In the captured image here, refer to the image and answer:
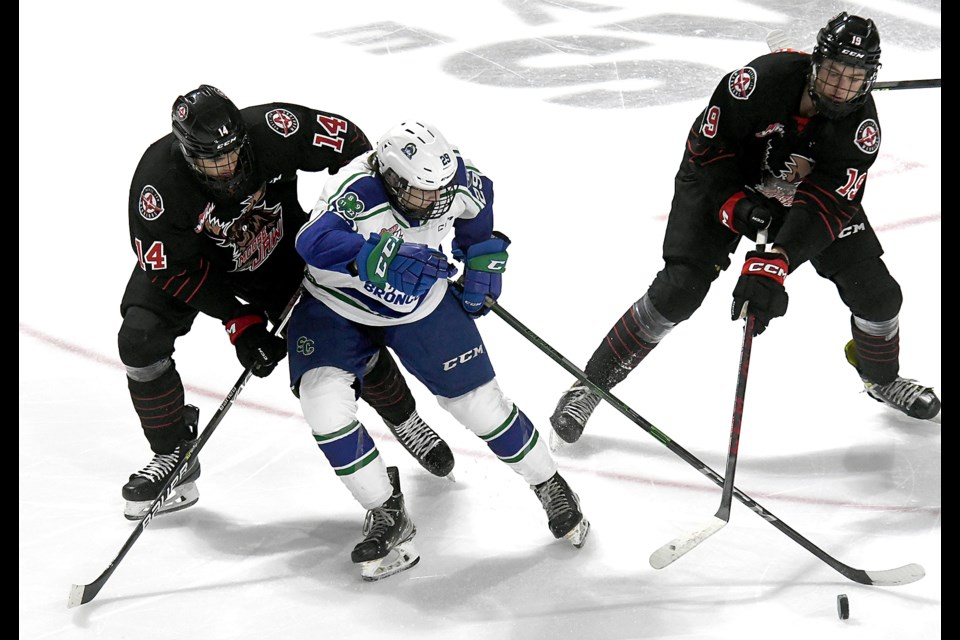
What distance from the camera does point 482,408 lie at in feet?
9.98

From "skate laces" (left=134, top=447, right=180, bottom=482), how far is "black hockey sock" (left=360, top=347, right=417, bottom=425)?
57cm

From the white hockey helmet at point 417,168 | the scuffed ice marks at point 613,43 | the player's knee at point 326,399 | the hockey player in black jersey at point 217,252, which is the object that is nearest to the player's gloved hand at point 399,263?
the white hockey helmet at point 417,168

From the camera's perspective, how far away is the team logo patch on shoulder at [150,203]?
3062 millimetres

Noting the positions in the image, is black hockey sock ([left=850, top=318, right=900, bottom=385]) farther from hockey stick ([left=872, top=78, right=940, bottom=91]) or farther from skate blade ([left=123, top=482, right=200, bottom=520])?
skate blade ([left=123, top=482, right=200, bottom=520])

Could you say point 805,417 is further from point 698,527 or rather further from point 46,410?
point 46,410

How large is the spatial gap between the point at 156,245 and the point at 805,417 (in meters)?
1.96

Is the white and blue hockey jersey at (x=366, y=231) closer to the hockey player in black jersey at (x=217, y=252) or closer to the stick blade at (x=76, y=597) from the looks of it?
the hockey player in black jersey at (x=217, y=252)

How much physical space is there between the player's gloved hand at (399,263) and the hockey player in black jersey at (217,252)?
391 millimetres

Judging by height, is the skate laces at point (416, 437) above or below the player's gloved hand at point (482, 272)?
below

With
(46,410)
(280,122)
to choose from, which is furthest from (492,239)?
(46,410)

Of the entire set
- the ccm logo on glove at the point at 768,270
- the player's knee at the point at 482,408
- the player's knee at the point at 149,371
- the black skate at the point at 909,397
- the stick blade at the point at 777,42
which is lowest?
the player's knee at the point at 149,371

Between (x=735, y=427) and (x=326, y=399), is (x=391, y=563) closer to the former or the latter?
(x=326, y=399)

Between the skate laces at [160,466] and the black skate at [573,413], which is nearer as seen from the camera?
the skate laces at [160,466]

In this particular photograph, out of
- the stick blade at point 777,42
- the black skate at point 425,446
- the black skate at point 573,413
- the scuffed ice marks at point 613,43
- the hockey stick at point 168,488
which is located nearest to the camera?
the hockey stick at point 168,488
